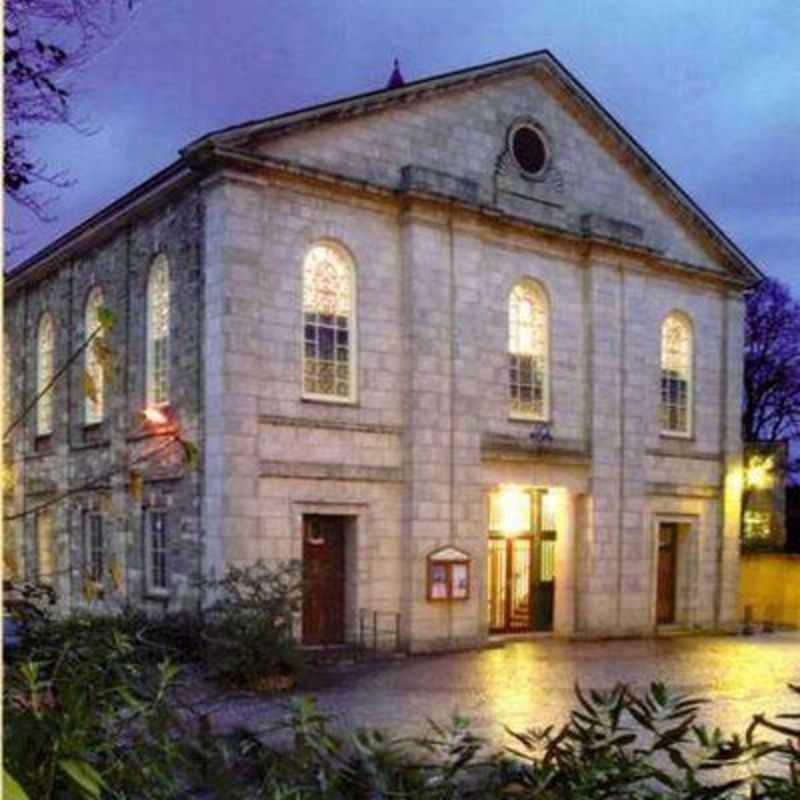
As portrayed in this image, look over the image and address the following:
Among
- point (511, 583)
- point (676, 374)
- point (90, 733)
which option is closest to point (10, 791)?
point (90, 733)

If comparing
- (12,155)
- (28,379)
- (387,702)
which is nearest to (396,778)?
(12,155)

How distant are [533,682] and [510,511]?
6.40 m

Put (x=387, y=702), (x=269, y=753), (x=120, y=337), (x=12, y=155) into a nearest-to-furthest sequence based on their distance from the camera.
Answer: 1. (x=269, y=753)
2. (x=12, y=155)
3. (x=387, y=702)
4. (x=120, y=337)

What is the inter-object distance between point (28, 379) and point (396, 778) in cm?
2325

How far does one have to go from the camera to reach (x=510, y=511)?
21.5m

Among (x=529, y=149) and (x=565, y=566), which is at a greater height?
(x=529, y=149)

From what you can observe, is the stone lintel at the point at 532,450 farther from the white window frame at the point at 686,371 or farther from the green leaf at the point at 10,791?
the green leaf at the point at 10,791

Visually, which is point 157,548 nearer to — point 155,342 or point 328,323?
point 155,342

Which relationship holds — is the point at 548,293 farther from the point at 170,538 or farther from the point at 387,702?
the point at 387,702

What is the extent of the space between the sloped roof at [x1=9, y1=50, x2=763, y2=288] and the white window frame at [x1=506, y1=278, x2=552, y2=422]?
408cm

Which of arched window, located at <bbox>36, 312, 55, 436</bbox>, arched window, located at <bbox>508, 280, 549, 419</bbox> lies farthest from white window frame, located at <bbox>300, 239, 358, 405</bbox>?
arched window, located at <bbox>36, 312, 55, 436</bbox>

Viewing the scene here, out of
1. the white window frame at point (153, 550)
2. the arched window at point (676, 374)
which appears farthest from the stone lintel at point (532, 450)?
the white window frame at point (153, 550)

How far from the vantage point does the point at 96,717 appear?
3.04 metres

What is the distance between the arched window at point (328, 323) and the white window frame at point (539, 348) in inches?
146
